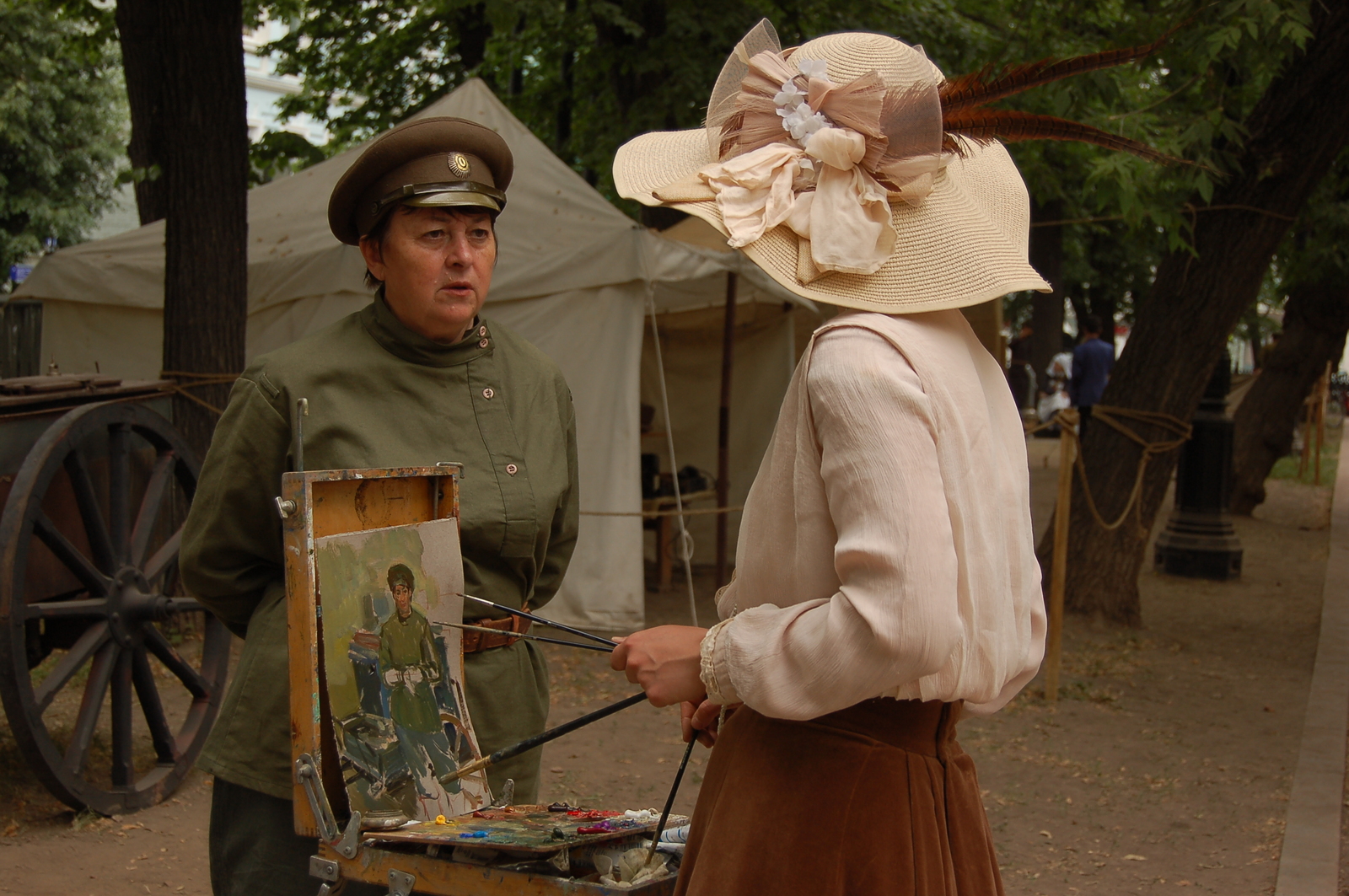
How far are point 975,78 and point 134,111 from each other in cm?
902

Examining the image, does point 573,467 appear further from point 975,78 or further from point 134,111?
point 134,111

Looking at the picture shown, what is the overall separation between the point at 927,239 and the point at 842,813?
0.71 metres

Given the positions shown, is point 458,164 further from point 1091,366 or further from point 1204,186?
point 1091,366

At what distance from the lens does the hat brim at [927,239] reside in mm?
1433

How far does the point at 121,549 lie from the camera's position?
4156 mm

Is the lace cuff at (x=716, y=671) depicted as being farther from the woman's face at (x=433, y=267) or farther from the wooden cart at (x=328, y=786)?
the woman's face at (x=433, y=267)

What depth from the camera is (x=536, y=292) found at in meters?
6.84

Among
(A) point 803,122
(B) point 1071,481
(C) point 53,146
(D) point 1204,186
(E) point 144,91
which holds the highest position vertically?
(C) point 53,146

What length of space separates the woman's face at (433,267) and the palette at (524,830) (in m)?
0.84

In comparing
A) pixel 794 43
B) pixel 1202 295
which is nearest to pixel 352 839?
pixel 1202 295

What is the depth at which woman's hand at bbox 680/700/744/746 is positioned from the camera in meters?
1.72

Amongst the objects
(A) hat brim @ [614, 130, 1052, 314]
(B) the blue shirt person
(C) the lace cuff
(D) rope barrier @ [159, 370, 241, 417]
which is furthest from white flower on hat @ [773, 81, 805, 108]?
(B) the blue shirt person

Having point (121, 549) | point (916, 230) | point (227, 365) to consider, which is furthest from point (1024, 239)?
point (227, 365)

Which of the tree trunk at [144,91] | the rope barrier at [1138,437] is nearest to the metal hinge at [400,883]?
the tree trunk at [144,91]
